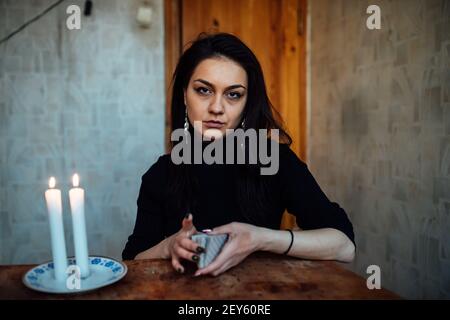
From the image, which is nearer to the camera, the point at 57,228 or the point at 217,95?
the point at 57,228

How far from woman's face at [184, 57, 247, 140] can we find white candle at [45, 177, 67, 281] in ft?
2.37

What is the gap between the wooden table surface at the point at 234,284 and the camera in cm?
86

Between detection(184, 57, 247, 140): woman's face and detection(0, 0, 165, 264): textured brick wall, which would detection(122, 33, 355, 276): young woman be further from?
detection(0, 0, 165, 264): textured brick wall

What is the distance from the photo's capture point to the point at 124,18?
8.55 ft

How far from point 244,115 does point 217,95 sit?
0.16m

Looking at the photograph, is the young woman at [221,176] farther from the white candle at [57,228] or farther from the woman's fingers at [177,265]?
the white candle at [57,228]

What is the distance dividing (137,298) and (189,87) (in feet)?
3.03

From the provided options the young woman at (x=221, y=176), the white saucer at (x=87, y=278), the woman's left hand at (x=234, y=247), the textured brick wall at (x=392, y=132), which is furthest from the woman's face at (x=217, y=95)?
the textured brick wall at (x=392, y=132)

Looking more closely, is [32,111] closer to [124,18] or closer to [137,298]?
[124,18]

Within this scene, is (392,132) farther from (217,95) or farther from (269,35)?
(269,35)

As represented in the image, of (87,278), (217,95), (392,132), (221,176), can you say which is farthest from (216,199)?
(392,132)

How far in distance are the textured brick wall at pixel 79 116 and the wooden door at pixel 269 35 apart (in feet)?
0.43

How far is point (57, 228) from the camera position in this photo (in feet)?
2.84
